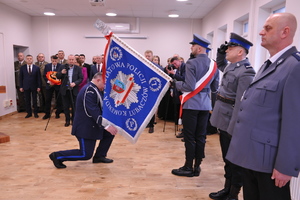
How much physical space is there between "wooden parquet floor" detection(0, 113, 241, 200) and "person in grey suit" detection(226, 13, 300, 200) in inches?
51.6

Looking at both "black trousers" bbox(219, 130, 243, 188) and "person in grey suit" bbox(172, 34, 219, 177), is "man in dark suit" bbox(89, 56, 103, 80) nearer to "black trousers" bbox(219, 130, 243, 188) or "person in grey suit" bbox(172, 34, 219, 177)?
"person in grey suit" bbox(172, 34, 219, 177)

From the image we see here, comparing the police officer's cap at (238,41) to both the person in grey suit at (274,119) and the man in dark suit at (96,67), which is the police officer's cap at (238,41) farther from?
the man in dark suit at (96,67)

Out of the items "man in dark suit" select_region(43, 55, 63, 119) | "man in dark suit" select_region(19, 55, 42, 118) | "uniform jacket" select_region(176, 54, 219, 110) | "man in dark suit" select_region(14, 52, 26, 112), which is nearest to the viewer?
"uniform jacket" select_region(176, 54, 219, 110)

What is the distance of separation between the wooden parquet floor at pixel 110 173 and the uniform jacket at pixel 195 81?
858 millimetres

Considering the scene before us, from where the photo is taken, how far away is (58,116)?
6281 mm

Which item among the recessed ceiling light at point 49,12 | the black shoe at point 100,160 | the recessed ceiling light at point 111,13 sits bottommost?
the black shoe at point 100,160

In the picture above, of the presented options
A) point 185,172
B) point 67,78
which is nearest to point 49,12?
point 67,78

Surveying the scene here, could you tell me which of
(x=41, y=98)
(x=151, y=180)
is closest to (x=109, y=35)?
(x=151, y=180)

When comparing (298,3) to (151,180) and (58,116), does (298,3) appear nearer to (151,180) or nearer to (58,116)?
(151,180)

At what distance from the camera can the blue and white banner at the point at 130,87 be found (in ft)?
7.84

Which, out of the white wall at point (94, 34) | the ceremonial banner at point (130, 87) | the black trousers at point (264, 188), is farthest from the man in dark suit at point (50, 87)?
the black trousers at point (264, 188)

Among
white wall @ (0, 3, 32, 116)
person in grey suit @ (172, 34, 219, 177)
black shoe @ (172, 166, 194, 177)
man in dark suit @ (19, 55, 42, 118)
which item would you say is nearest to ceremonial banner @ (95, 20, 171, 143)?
person in grey suit @ (172, 34, 219, 177)

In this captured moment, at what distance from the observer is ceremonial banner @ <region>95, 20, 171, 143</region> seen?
2.39m

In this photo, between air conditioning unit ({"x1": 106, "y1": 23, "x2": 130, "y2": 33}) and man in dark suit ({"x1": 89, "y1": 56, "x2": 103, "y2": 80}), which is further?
air conditioning unit ({"x1": 106, "y1": 23, "x2": 130, "y2": 33})
